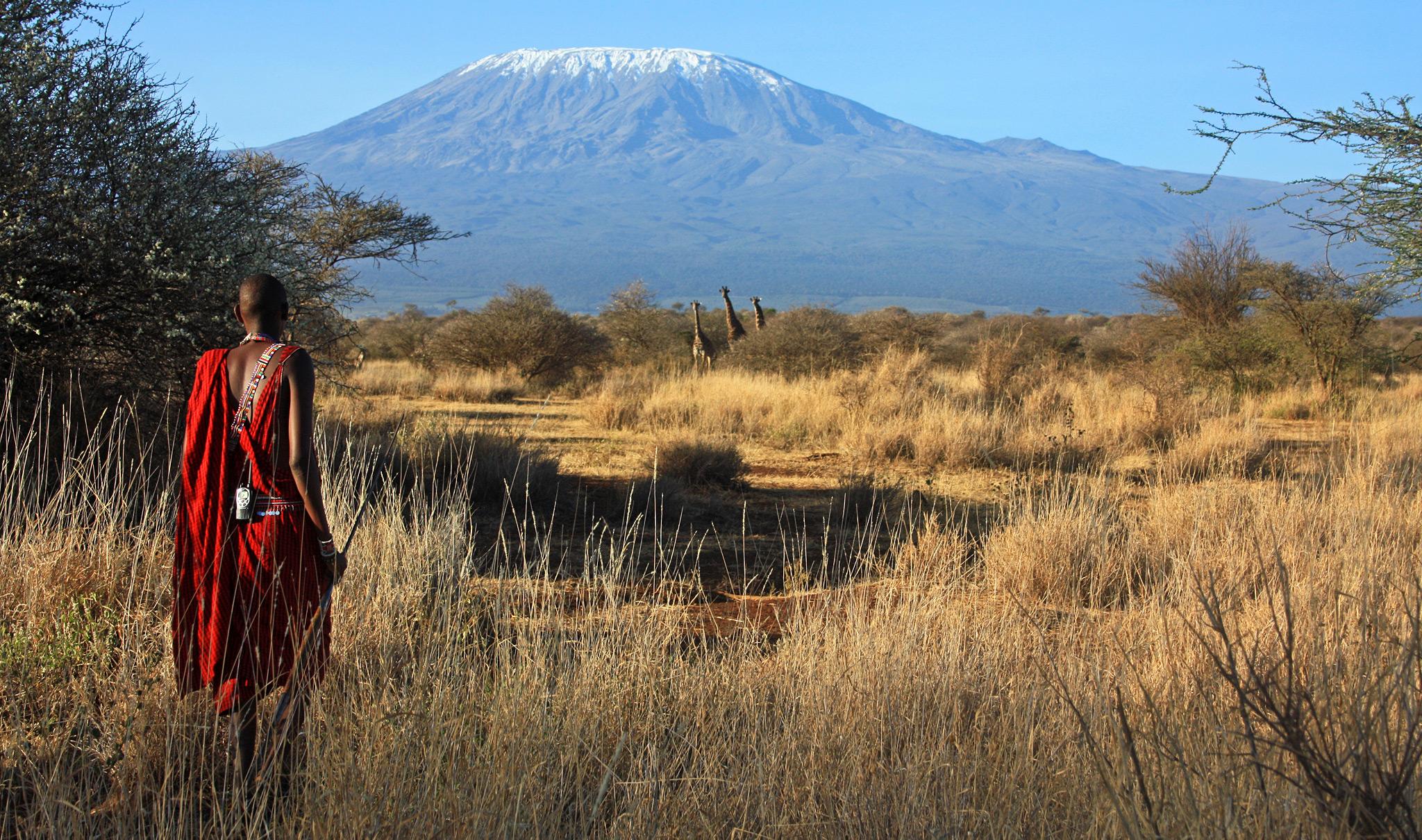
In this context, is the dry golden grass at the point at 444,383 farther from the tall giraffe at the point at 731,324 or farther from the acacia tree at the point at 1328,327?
the acacia tree at the point at 1328,327

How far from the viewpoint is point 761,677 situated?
3453 mm

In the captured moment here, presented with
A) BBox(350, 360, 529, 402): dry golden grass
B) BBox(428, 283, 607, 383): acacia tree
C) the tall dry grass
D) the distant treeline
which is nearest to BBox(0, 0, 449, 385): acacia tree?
the tall dry grass

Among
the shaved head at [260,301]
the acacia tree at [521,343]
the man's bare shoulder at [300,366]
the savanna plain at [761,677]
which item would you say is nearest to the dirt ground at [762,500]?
the savanna plain at [761,677]

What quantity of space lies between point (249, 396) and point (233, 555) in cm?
45

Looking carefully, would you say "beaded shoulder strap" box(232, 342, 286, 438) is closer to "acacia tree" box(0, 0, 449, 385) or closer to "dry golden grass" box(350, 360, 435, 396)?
"acacia tree" box(0, 0, 449, 385)

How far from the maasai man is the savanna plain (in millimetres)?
144

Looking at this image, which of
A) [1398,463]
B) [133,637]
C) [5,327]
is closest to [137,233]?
[5,327]

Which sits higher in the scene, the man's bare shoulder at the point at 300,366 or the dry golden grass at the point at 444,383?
the man's bare shoulder at the point at 300,366

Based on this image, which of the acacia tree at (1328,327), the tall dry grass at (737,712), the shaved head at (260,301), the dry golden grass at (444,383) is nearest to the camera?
the tall dry grass at (737,712)

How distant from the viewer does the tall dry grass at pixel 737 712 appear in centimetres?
224

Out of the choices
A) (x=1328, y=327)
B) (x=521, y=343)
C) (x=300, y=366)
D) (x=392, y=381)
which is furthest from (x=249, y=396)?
(x=521, y=343)

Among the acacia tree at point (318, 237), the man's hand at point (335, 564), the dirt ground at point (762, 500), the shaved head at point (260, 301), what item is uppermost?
the acacia tree at point (318, 237)

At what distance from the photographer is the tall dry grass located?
7.36ft

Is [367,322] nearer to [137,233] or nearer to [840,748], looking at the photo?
[137,233]
